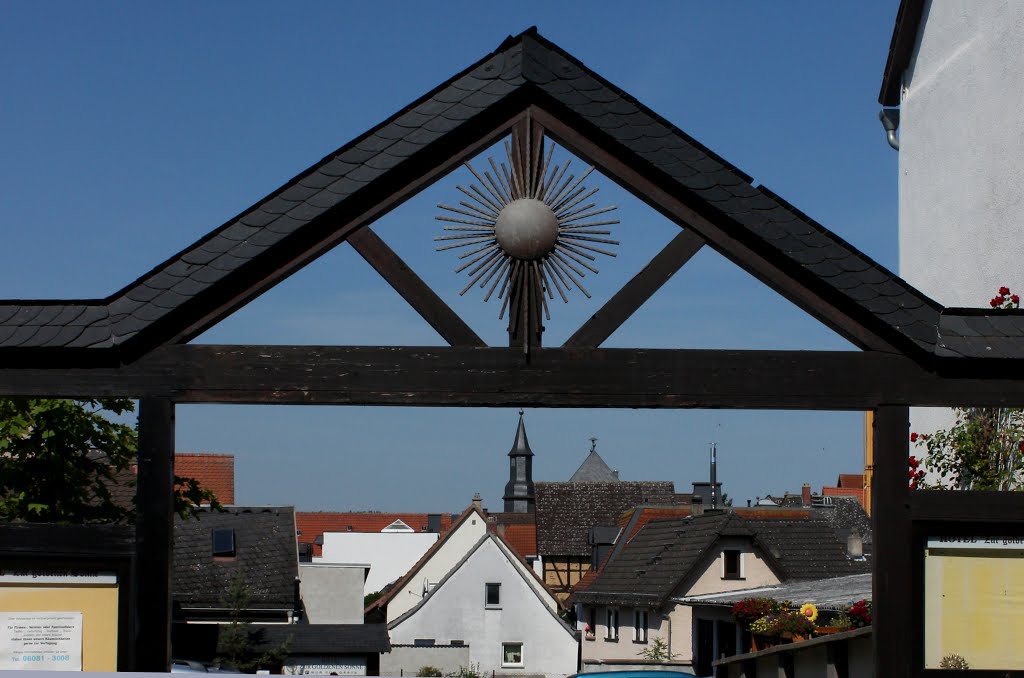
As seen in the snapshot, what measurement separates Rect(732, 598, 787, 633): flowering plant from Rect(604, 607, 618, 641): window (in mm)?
32434

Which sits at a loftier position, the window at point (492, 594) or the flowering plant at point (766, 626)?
the flowering plant at point (766, 626)

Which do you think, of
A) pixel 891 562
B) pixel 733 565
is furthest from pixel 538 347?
pixel 733 565

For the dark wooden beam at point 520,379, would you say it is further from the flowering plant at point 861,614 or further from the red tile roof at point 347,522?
the red tile roof at point 347,522

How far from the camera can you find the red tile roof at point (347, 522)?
10481 centimetres

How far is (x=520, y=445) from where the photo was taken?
12481 cm

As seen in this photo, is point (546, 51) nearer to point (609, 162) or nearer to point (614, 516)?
point (609, 162)

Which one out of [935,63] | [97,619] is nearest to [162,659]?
[97,619]

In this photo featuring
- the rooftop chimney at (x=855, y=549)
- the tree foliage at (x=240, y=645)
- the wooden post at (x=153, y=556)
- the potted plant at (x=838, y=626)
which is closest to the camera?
the wooden post at (x=153, y=556)

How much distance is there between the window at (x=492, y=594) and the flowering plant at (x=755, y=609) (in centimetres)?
3816

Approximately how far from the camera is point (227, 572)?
3531cm

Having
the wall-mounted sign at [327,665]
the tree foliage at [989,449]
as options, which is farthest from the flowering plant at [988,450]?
the wall-mounted sign at [327,665]

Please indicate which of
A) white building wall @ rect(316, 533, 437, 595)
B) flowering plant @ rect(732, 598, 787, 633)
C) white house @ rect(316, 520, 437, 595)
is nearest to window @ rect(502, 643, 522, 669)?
white building wall @ rect(316, 533, 437, 595)

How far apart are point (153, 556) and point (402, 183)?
89.7 inches

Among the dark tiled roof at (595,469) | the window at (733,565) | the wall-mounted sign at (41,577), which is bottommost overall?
the window at (733,565)
